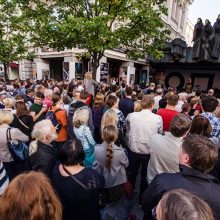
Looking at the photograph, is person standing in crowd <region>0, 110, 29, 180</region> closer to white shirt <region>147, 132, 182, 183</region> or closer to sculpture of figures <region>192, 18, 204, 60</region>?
white shirt <region>147, 132, 182, 183</region>

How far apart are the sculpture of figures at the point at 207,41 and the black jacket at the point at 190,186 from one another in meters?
17.9

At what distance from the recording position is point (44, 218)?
1.35m

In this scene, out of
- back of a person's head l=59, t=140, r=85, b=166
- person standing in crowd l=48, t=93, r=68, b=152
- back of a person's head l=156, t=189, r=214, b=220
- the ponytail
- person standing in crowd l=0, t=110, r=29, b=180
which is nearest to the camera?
back of a person's head l=156, t=189, r=214, b=220

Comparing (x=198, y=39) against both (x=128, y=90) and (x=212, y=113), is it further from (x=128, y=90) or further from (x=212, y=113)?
(x=212, y=113)

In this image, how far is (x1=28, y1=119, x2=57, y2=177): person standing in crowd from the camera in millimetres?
2803

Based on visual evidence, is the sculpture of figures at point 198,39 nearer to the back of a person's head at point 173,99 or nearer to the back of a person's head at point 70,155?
the back of a person's head at point 173,99

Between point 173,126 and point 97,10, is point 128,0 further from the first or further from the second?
point 173,126

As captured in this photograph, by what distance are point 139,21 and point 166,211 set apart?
859 centimetres

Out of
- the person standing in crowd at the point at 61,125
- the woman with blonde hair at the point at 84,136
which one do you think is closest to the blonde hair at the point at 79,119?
the woman with blonde hair at the point at 84,136

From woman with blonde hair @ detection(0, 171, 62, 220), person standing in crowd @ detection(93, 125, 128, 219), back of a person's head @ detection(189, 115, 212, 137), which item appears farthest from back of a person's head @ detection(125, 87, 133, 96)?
woman with blonde hair @ detection(0, 171, 62, 220)

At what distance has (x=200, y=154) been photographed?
76.8 inches

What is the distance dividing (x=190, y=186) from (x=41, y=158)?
1862 millimetres

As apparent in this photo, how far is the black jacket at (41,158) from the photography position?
2797 millimetres

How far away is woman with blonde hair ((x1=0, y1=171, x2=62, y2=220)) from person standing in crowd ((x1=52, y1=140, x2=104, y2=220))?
0.83 m
